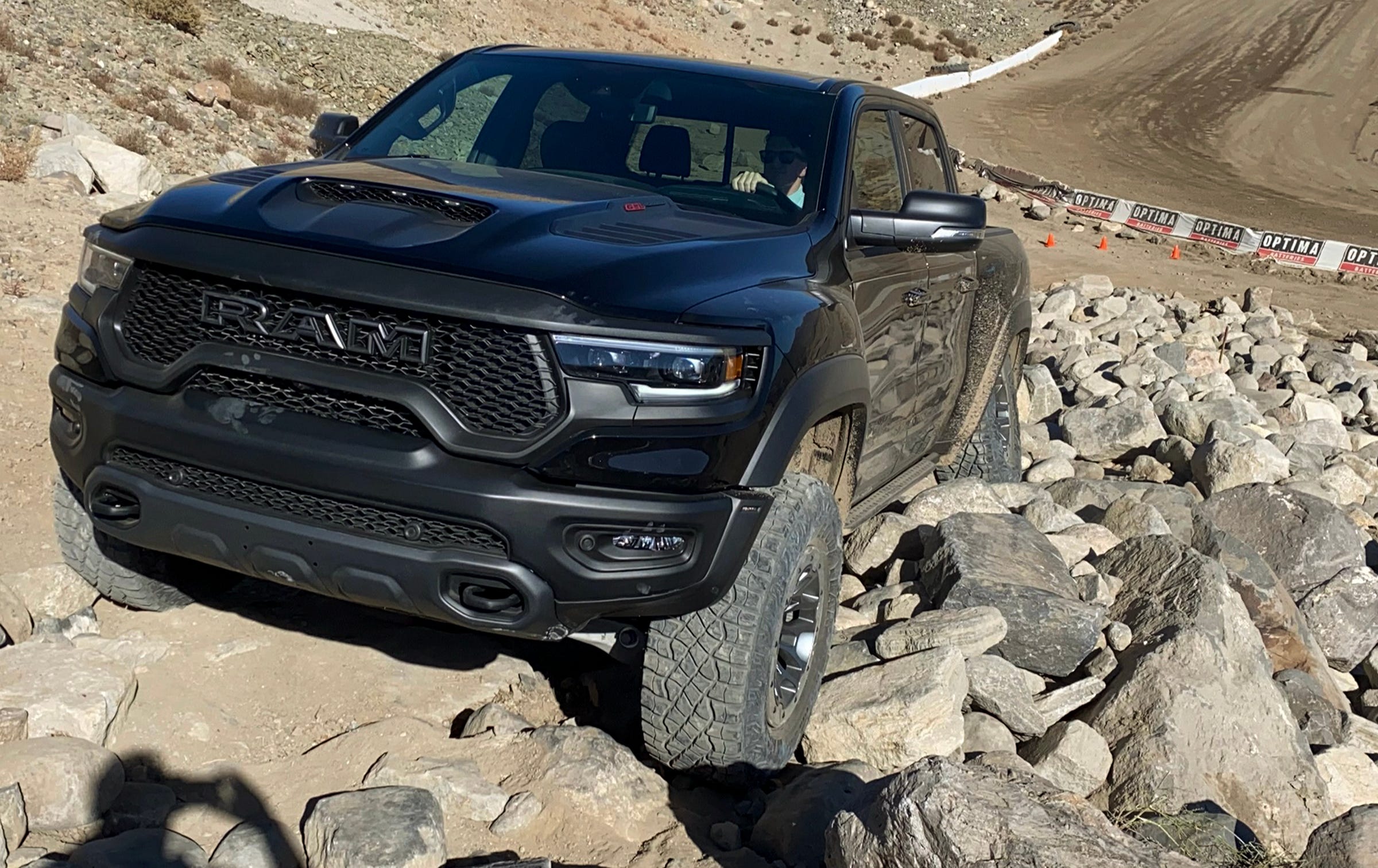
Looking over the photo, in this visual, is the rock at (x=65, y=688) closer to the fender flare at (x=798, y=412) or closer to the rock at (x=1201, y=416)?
the fender flare at (x=798, y=412)

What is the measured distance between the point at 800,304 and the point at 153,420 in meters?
1.68

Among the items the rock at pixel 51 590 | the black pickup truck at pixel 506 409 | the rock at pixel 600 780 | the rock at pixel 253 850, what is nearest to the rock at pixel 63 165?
the rock at pixel 51 590

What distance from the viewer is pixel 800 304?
3.73 m

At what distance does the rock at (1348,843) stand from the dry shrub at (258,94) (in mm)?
15295

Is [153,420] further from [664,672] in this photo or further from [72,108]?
[72,108]

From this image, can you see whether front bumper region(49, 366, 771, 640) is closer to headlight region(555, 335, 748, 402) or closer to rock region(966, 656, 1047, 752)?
headlight region(555, 335, 748, 402)

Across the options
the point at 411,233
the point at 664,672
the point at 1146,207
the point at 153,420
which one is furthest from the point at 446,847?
the point at 1146,207

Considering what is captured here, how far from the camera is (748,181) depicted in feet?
14.9

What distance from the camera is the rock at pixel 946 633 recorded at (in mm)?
4516

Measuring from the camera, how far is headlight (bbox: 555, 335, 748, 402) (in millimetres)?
3234

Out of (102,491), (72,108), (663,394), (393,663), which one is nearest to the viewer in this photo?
(663,394)

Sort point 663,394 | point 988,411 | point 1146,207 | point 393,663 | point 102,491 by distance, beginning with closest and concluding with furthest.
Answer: point 663,394, point 102,491, point 393,663, point 988,411, point 1146,207

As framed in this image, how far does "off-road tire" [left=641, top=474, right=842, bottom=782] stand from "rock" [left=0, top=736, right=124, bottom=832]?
1.37 meters

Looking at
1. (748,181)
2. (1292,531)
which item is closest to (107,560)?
(748,181)
